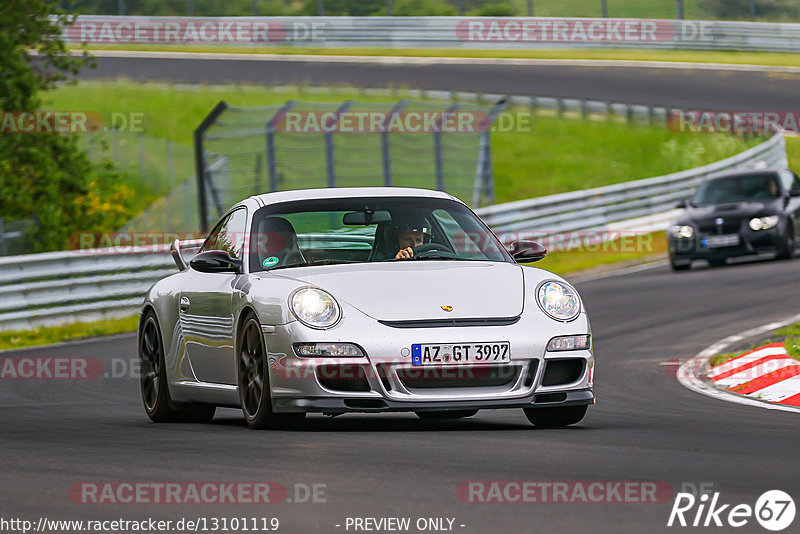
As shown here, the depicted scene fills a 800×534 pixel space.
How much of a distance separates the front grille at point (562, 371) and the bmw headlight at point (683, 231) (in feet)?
46.3

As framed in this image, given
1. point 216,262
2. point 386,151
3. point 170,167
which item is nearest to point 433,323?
point 216,262

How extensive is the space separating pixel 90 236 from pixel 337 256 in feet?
49.8

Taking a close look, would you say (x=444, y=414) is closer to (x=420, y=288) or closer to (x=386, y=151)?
(x=420, y=288)

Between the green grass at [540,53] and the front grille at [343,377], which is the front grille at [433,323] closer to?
the front grille at [343,377]

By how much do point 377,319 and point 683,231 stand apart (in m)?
14.8

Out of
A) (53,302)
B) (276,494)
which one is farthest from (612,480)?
(53,302)

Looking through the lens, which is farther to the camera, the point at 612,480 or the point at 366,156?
the point at 366,156

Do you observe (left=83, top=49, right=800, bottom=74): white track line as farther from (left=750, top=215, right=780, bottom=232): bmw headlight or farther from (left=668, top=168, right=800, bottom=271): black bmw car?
(left=750, top=215, right=780, bottom=232): bmw headlight

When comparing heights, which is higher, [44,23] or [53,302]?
[44,23]

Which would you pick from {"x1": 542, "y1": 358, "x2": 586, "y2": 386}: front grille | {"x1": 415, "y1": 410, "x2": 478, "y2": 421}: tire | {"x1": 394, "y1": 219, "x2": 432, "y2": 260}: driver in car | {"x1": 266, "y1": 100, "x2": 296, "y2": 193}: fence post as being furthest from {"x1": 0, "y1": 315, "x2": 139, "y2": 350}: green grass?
{"x1": 542, "y1": 358, "x2": 586, "y2": 386}: front grille

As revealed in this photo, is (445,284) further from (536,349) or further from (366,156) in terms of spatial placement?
(366,156)

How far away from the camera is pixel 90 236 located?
23656mm
